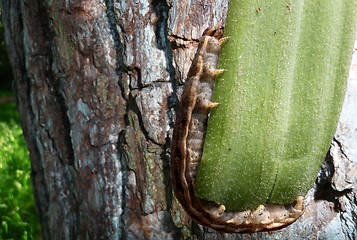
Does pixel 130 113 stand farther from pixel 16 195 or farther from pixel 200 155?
pixel 16 195

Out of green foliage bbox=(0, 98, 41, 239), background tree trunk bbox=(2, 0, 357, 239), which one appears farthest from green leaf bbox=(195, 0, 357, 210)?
green foliage bbox=(0, 98, 41, 239)

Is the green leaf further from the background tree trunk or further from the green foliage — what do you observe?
the green foliage

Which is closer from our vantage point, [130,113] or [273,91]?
[273,91]

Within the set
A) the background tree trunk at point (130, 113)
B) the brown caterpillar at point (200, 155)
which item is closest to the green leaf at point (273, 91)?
the brown caterpillar at point (200, 155)

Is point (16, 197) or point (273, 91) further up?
point (273, 91)

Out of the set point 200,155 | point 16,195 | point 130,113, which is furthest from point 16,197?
point 200,155

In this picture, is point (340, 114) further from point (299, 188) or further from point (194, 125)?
point (194, 125)

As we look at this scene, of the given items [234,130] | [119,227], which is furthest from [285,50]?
[119,227]
